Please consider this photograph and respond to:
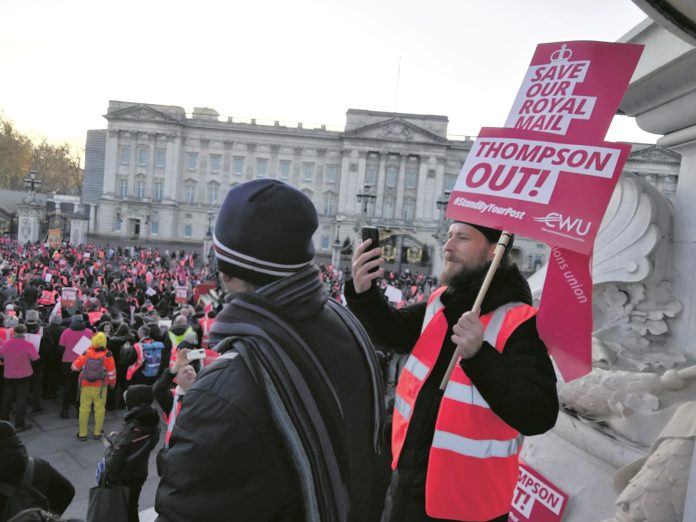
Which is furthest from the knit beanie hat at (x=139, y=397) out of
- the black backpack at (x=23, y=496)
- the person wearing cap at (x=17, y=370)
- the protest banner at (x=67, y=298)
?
the protest banner at (x=67, y=298)

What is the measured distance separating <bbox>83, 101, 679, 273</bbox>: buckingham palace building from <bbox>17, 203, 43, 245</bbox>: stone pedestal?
15.8 metres

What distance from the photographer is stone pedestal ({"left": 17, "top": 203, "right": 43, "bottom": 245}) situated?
3818 centimetres

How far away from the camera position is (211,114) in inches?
2416

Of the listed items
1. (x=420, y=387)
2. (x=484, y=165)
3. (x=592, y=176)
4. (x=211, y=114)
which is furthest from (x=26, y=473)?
(x=211, y=114)

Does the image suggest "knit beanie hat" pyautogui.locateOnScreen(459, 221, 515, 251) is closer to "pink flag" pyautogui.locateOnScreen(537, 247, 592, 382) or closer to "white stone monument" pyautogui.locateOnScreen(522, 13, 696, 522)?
"pink flag" pyautogui.locateOnScreen(537, 247, 592, 382)

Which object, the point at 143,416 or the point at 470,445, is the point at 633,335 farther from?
the point at 143,416

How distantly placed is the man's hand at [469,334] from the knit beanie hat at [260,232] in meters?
0.74

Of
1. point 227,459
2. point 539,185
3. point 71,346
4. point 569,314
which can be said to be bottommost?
point 71,346

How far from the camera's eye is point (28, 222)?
3838 centimetres

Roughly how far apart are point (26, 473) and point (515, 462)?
8.74ft

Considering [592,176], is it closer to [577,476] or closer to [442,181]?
[577,476]

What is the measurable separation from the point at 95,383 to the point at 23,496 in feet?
13.3

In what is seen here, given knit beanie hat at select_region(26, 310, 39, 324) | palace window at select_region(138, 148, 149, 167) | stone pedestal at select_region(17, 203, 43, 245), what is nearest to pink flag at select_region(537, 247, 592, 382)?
knit beanie hat at select_region(26, 310, 39, 324)

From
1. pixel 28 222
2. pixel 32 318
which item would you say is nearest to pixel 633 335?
pixel 32 318
